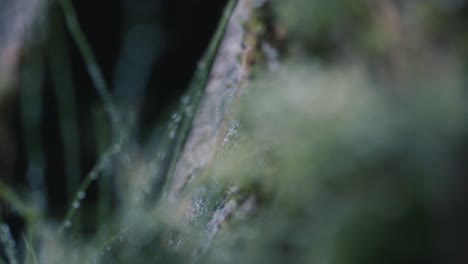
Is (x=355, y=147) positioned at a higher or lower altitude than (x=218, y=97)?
higher

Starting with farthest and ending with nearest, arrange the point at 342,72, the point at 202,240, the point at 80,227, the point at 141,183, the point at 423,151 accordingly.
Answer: the point at 80,227 < the point at 141,183 < the point at 202,240 < the point at 342,72 < the point at 423,151

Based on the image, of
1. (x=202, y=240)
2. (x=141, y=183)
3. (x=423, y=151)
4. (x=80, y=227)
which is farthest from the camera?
(x=80, y=227)

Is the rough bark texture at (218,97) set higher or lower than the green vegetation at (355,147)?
lower

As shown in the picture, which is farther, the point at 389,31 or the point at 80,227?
the point at 80,227

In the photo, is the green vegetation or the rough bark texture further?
the rough bark texture

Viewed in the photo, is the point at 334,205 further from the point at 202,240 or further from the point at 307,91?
the point at 202,240

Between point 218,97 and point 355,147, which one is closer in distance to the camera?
point 355,147

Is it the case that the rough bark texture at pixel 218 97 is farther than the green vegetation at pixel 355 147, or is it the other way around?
the rough bark texture at pixel 218 97

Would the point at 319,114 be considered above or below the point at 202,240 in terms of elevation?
above

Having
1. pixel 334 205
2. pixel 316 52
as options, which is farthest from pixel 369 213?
pixel 316 52

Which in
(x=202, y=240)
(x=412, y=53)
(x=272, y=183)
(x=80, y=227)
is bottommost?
(x=80, y=227)

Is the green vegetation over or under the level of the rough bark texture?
over
